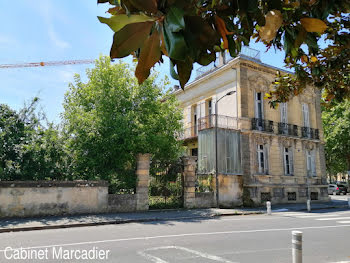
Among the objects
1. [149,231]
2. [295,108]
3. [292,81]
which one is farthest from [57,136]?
[295,108]

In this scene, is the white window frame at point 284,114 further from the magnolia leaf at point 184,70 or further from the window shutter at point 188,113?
the magnolia leaf at point 184,70

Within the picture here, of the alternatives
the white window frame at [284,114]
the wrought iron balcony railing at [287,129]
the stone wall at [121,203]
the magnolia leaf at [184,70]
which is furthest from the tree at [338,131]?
the magnolia leaf at [184,70]

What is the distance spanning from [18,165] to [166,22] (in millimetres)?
14504

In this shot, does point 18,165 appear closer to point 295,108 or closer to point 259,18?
point 259,18

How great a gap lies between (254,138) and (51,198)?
46.2 ft

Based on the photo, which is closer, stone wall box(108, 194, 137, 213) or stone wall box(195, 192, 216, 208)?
stone wall box(108, 194, 137, 213)

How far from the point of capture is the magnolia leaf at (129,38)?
1120mm

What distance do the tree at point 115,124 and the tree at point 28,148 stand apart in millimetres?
798

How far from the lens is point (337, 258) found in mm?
6289

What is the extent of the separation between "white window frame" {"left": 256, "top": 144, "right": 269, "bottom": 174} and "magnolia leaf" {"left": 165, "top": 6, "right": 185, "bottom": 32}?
20910 mm

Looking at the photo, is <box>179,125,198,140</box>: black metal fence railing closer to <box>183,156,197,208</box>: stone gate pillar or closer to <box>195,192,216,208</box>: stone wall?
<box>195,192,216,208</box>: stone wall

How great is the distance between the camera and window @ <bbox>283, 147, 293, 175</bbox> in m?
22.6

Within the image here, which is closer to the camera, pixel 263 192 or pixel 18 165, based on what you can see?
Result: pixel 18 165

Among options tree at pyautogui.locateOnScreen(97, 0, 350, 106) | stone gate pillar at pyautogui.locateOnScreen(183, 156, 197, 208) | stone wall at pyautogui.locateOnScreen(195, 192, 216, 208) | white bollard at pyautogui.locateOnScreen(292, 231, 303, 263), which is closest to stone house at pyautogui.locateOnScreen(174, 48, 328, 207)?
stone wall at pyautogui.locateOnScreen(195, 192, 216, 208)
